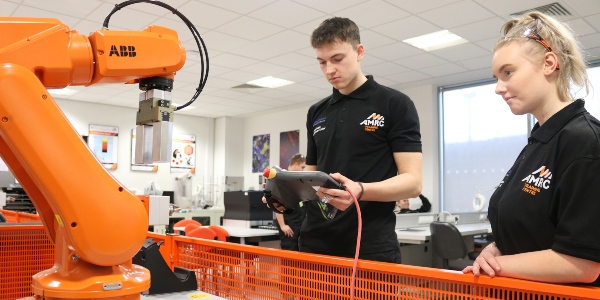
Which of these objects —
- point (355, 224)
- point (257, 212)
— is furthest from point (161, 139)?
point (257, 212)

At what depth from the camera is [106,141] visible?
9.58 meters

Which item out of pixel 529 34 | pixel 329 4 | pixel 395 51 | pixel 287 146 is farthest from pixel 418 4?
pixel 287 146

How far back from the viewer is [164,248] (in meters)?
1.69

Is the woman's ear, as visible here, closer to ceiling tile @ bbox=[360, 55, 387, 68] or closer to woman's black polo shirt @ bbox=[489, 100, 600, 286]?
woman's black polo shirt @ bbox=[489, 100, 600, 286]

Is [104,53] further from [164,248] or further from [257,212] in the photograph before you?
[257,212]

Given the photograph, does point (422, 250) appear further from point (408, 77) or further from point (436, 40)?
point (408, 77)

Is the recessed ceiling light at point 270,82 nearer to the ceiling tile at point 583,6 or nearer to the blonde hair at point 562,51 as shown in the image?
the ceiling tile at point 583,6

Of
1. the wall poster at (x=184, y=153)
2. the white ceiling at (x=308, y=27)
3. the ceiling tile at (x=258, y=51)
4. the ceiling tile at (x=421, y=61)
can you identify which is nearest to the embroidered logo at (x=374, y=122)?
the white ceiling at (x=308, y=27)

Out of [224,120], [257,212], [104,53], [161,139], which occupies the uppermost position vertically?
[224,120]

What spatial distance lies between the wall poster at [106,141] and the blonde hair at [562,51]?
947cm

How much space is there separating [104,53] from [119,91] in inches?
316

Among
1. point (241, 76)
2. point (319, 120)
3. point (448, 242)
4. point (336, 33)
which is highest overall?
point (241, 76)

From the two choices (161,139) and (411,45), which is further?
(411,45)

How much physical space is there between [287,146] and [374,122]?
8.77 m
